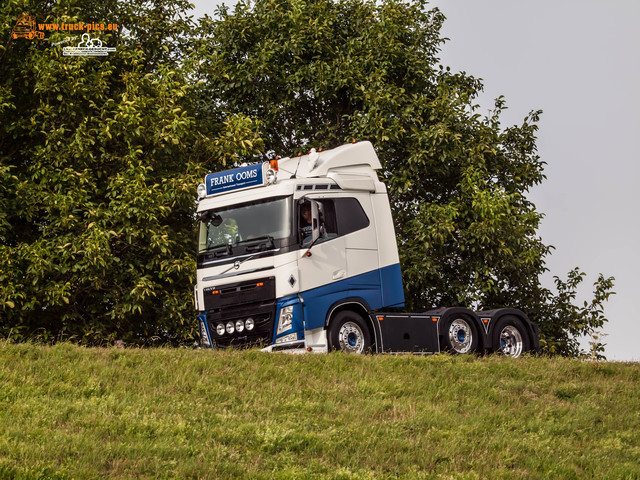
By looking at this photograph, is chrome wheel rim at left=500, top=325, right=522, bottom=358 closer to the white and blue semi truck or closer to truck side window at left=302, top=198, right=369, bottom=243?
the white and blue semi truck

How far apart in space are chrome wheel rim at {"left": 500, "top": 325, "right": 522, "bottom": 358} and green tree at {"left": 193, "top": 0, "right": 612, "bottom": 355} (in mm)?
4664

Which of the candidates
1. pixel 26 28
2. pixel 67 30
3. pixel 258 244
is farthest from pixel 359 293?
pixel 26 28

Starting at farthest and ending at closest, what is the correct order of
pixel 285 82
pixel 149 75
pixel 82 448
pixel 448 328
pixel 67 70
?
pixel 285 82 → pixel 149 75 → pixel 67 70 → pixel 448 328 → pixel 82 448

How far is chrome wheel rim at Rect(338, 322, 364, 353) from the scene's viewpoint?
16.2 meters

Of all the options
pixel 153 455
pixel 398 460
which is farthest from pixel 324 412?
pixel 153 455

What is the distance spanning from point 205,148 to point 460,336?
9.24 m

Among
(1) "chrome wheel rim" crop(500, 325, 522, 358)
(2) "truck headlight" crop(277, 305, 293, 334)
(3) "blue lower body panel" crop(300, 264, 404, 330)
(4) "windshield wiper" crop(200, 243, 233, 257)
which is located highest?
(4) "windshield wiper" crop(200, 243, 233, 257)

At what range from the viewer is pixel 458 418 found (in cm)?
1219

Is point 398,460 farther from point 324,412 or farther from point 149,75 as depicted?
point 149,75

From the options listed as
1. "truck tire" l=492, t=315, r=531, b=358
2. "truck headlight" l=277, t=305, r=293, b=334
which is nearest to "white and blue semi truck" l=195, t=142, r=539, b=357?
"truck headlight" l=277, t=305, r=293, b=334

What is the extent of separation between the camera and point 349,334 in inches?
644

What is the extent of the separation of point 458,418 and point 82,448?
5.42 meters

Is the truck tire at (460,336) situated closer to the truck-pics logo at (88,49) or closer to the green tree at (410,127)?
the green tree at (410,127)

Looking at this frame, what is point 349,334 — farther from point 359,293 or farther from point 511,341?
point 511,341
